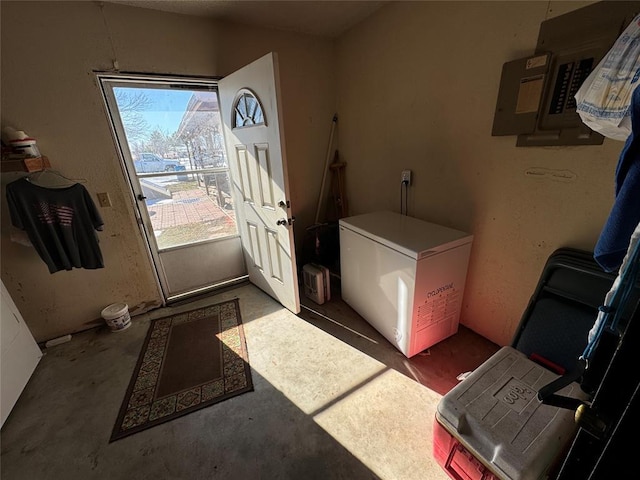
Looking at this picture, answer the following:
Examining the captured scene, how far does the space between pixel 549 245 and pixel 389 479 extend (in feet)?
4.66

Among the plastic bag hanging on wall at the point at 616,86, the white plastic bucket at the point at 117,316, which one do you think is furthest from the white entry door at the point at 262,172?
the plastic bag hanging on wall at the point at 616,86

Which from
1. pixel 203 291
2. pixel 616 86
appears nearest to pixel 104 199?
pixel 203 291

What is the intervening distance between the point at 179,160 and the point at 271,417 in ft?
6.91

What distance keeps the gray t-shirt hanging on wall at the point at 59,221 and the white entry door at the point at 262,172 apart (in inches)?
44.4

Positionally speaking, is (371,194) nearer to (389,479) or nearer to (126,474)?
(389,479)

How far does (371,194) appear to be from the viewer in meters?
2.53

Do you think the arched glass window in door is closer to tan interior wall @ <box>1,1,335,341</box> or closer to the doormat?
tan interior wall @ <box>1,1,335,341</box>

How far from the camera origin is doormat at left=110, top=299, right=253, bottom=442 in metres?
1.50

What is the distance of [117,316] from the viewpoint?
212 cm

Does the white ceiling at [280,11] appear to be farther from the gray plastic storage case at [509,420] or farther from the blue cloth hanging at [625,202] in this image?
the gray plastic storage case at [509,420]

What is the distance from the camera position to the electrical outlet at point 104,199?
6.55 ft

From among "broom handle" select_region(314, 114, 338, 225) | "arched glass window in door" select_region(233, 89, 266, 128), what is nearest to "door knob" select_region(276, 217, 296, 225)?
"arched glass window in door" select_region(233, 89, 266, 128)

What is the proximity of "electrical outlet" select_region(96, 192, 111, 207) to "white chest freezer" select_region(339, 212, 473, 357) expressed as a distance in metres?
1.85

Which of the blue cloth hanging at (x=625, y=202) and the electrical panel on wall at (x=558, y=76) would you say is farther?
the electrical panel on wall at (x=558, y=76)
